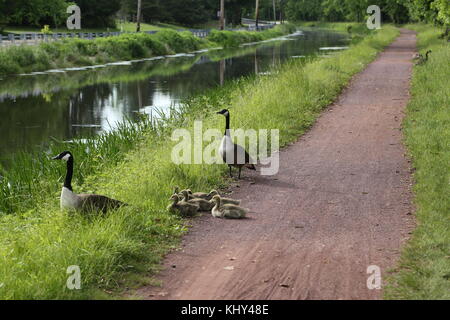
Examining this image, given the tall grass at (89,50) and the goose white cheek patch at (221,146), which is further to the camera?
the tall grass at (89,50)

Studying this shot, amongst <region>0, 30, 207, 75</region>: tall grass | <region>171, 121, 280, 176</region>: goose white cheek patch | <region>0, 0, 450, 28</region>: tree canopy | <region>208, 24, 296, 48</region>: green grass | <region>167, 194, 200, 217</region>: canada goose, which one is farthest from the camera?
<region>208, 24, 296, 48</region>: green grass

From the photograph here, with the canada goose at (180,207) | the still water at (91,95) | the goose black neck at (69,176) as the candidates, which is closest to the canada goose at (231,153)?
the canada goose at (180,207)

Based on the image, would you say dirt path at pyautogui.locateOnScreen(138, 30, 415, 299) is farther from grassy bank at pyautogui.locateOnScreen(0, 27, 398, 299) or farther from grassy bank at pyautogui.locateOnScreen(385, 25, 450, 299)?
grassy bank at pyautogui.locateOnScreen(0, 27, 398, 299)

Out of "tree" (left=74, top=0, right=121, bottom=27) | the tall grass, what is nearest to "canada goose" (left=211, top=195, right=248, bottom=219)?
the tall grass

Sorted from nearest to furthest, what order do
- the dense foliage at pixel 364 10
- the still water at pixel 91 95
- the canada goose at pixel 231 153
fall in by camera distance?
the canada goose at pixel 231 153 < the still water at pixel 91 95 < the dense foliage at pixel 364 10

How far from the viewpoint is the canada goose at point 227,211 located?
30.0 ft

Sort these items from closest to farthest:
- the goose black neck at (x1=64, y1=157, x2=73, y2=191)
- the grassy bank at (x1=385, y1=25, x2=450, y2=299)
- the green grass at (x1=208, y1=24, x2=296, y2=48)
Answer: the grassy bank at (x1=385, y1=25, x2=450, y2=299), the goose black neck at (x1=64, y1=157, x2=73, y2=191), the green grass at (x1=208, y1=24, x2=296, y2=48)

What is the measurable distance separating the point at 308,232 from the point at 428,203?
80.6 inches

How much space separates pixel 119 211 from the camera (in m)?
8.36

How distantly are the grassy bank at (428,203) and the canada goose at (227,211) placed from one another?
2.43m

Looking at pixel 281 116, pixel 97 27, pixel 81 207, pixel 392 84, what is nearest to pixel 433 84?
pixel 392 84

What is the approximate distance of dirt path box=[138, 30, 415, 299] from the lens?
673cm

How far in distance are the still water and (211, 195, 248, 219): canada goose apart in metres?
9.30

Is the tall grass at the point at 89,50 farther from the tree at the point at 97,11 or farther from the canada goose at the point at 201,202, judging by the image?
the canada goose at the point at 201,202
